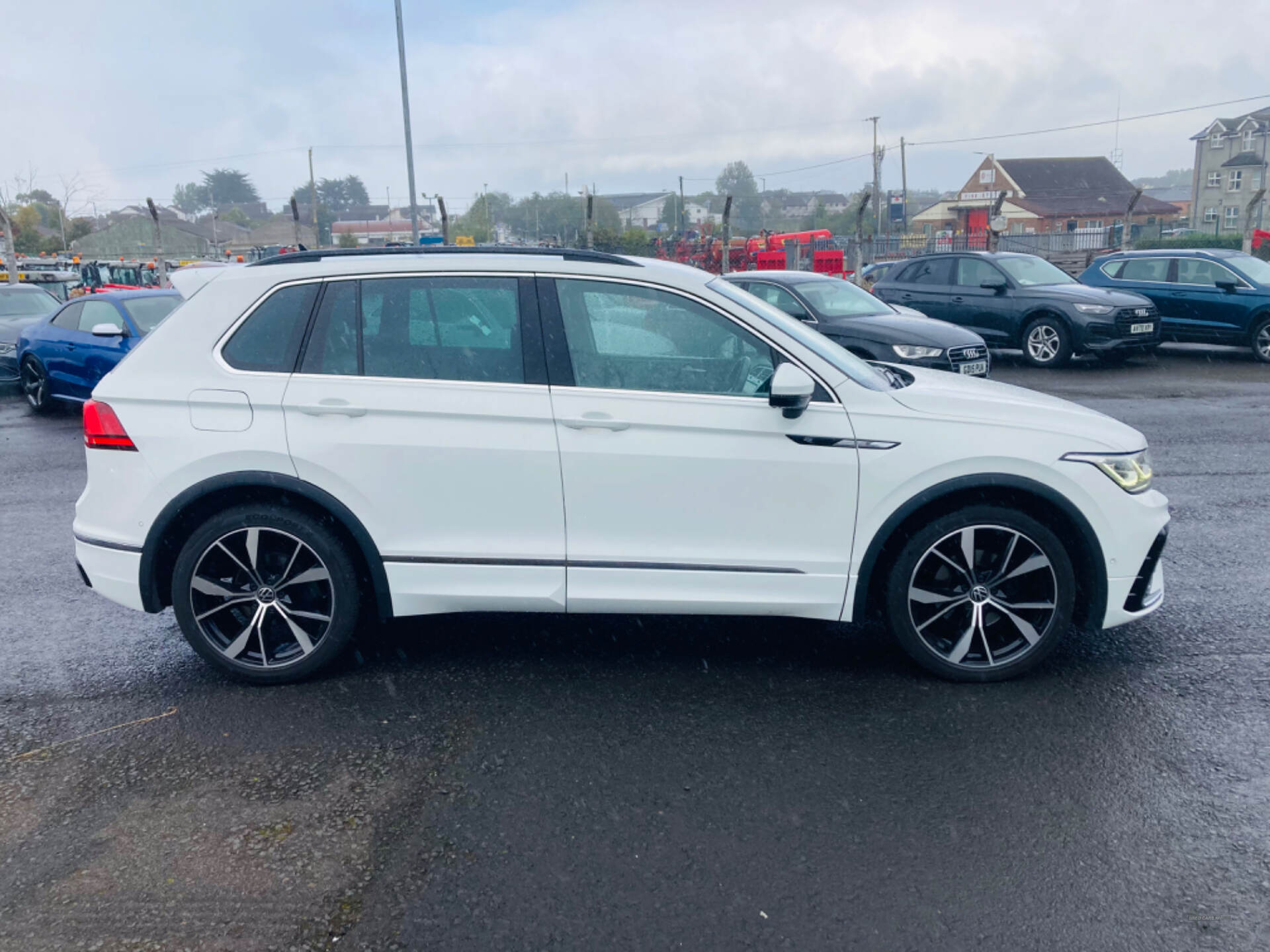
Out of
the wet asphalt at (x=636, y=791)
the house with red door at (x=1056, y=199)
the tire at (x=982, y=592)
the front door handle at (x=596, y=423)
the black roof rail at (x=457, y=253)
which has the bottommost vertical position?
the wet asphalt at (x=636, y=791)

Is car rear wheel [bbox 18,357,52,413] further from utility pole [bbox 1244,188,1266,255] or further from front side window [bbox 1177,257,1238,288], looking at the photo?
utility pole [bbox 1244,188,1266,255]

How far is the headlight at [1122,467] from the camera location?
13.9 ft

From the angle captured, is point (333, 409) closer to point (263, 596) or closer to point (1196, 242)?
point (263, 596)

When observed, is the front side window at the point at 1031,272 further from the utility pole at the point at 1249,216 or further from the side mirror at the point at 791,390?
the side mirror at the point at 791,390

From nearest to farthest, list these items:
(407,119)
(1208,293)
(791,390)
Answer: (791,390)
(1208,293)
(407,119)

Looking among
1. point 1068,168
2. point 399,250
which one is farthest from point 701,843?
point 1068,168

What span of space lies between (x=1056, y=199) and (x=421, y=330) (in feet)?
265

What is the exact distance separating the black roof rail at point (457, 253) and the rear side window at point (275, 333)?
0.61ft

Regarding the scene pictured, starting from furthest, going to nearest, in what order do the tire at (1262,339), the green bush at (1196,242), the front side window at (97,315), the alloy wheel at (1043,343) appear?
the green bush at (1196,242)
the tire at (1262,339)
the alloy wheel at (1043,343)
the front side window at (97,315)

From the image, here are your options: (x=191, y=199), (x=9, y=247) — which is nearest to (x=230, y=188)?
(x=191, y=199)

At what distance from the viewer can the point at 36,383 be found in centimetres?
1362

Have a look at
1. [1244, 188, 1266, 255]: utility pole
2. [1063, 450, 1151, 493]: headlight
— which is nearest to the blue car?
[1063, 450, 1151, 493]: headlight

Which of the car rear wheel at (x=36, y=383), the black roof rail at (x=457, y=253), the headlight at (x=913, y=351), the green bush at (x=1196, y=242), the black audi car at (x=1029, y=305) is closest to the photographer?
the black roof rail at (x=457, y=253)

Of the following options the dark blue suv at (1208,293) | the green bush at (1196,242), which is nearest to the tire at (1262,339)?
the dark blue suv at (1208,293)
